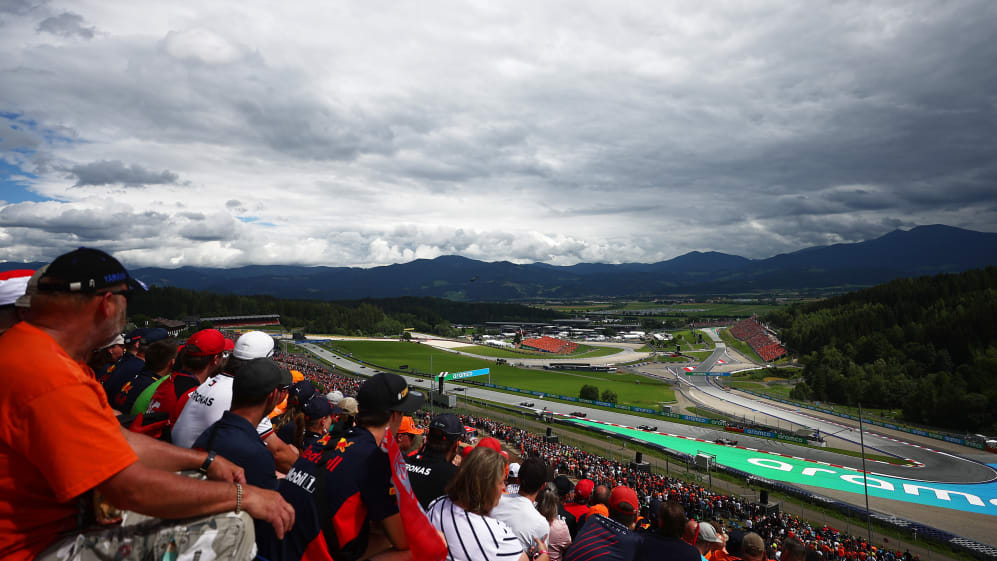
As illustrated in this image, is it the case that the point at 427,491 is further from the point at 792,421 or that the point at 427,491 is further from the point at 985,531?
the point at 792,421

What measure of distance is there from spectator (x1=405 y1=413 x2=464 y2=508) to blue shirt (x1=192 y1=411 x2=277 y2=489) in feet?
3.94

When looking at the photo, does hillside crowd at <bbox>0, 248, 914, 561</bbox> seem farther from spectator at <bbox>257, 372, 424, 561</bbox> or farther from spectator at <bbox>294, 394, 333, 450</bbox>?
spectator at <bbox>294, 394, 333, 450</bbox>

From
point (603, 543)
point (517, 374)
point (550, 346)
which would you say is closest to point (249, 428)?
point (603, 543)

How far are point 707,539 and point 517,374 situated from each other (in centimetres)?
7037

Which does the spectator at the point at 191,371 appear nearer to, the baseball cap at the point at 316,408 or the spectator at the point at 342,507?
the baseball cap at the point at 316,408

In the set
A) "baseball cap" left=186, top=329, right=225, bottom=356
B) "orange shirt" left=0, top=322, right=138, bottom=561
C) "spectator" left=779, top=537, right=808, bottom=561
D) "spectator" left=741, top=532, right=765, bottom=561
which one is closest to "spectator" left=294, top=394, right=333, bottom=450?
"baseball cap" left=186, top=329, right=225, bottom=356

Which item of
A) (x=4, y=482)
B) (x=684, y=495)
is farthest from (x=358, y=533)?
(x=684, y=495)

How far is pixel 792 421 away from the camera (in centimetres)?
4766

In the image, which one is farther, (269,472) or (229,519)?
(269,472)

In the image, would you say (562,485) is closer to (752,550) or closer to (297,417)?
(752,550)

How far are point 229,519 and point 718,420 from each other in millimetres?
50310

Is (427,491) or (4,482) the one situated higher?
(4,482)

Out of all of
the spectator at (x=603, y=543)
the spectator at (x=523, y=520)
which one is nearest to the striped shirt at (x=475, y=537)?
the spectator at (x=523, y=520)

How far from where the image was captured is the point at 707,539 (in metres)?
5.84
